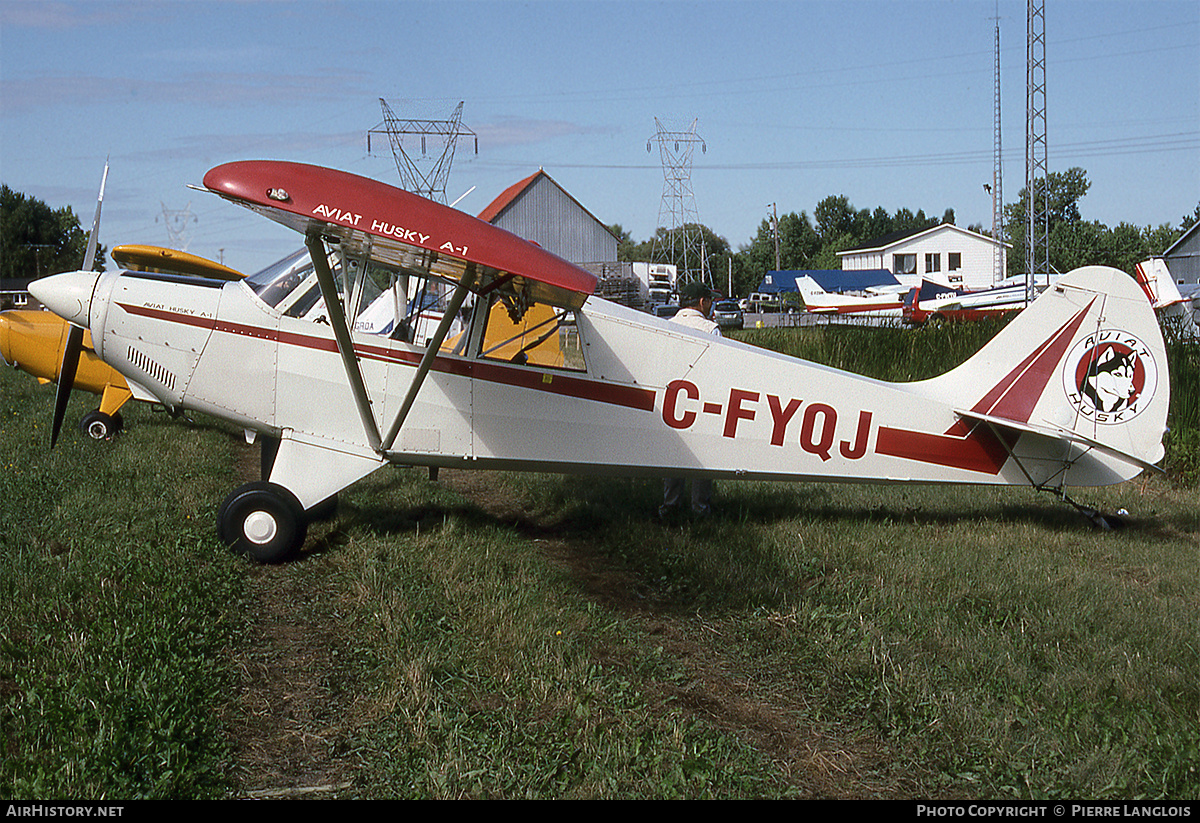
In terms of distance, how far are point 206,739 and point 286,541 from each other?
263 centimetres

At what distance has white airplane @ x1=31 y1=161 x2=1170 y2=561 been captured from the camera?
6.41 m

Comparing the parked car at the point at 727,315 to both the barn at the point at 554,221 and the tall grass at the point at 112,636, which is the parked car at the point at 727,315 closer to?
the barn at the point at 554,221

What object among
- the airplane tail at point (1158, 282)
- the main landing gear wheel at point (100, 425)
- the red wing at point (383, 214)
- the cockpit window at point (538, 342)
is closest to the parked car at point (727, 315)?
the airplane tail at point (1158, 282)

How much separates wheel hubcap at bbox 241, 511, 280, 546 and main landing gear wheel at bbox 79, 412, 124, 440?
6.05 metres

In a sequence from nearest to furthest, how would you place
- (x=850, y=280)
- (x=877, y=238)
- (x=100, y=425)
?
(x=100, y=425) → (x=850, y=280) → (x=877, y=238)

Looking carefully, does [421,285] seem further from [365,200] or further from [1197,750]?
[1197,750]

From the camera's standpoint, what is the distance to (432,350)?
5.85 m

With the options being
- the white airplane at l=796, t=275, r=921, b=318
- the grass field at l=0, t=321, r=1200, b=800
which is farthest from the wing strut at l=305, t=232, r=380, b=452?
the white airplane at l=796, t=275, r=921, b=318

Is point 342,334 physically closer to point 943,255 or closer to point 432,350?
point 432,350

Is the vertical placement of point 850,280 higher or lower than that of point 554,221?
lower

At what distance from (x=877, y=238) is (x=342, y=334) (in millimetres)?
92777

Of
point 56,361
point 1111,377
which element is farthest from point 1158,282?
point 56,361

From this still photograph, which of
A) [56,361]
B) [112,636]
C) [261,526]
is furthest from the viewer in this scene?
[56,361]

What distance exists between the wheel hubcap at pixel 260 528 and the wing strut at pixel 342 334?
0.87m
